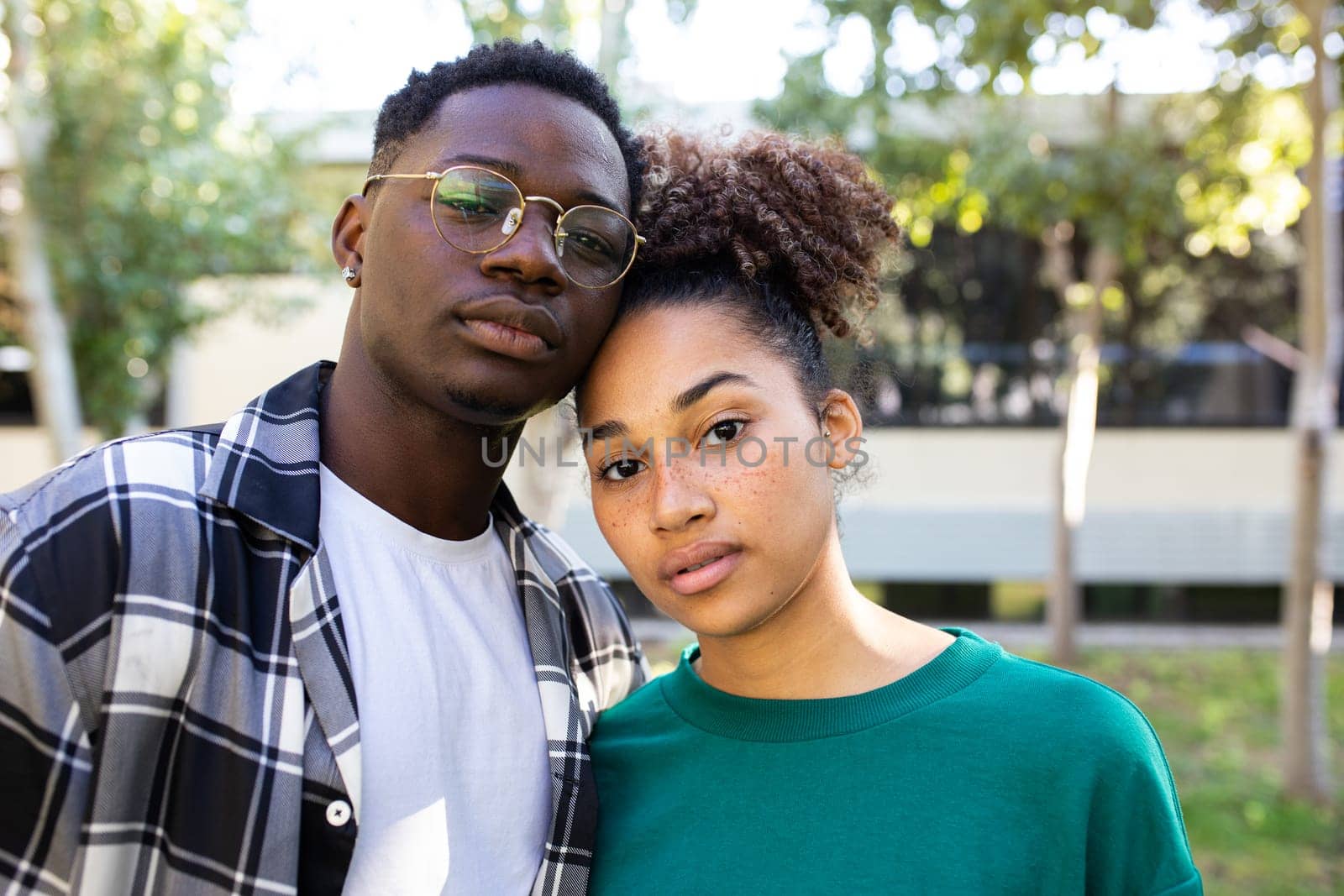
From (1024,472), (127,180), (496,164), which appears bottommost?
(1024,472)

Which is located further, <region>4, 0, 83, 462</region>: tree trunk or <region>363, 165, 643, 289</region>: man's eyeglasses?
<region>4, 0, 83, 462</region>: tree trunk

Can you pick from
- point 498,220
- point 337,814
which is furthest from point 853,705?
point 498,220

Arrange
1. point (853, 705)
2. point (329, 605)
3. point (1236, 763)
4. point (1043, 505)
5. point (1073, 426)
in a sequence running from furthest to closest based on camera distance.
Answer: point (1043, 505), point (1073, 426), point (1236, 763), point (853, 705), point (329, 605)

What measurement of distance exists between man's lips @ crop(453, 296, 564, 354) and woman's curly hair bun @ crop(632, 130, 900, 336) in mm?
285

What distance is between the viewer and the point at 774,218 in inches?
78.9

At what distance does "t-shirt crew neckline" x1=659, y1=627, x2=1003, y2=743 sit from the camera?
1.82 m


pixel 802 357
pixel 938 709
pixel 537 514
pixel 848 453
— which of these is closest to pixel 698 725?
pixel 938 709

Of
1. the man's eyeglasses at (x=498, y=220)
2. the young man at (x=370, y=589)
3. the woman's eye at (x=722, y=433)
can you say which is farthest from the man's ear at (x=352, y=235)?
the woman's eye at (x=722, y=433)

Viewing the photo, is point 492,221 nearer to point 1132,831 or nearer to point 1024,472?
point 1132,831

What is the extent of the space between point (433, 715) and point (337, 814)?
26 cm

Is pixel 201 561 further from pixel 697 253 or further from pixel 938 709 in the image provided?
pixel 938 709

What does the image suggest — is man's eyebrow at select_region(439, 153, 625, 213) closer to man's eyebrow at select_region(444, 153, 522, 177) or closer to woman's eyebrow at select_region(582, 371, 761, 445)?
man's eyebrow at select_region(444, 153, 522, 177)

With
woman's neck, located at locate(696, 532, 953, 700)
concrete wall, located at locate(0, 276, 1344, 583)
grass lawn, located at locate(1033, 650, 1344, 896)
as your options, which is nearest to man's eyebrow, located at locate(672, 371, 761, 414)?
woman's neck, located at locate(696, 532, 953, 700)

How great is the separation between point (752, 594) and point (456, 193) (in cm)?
86
